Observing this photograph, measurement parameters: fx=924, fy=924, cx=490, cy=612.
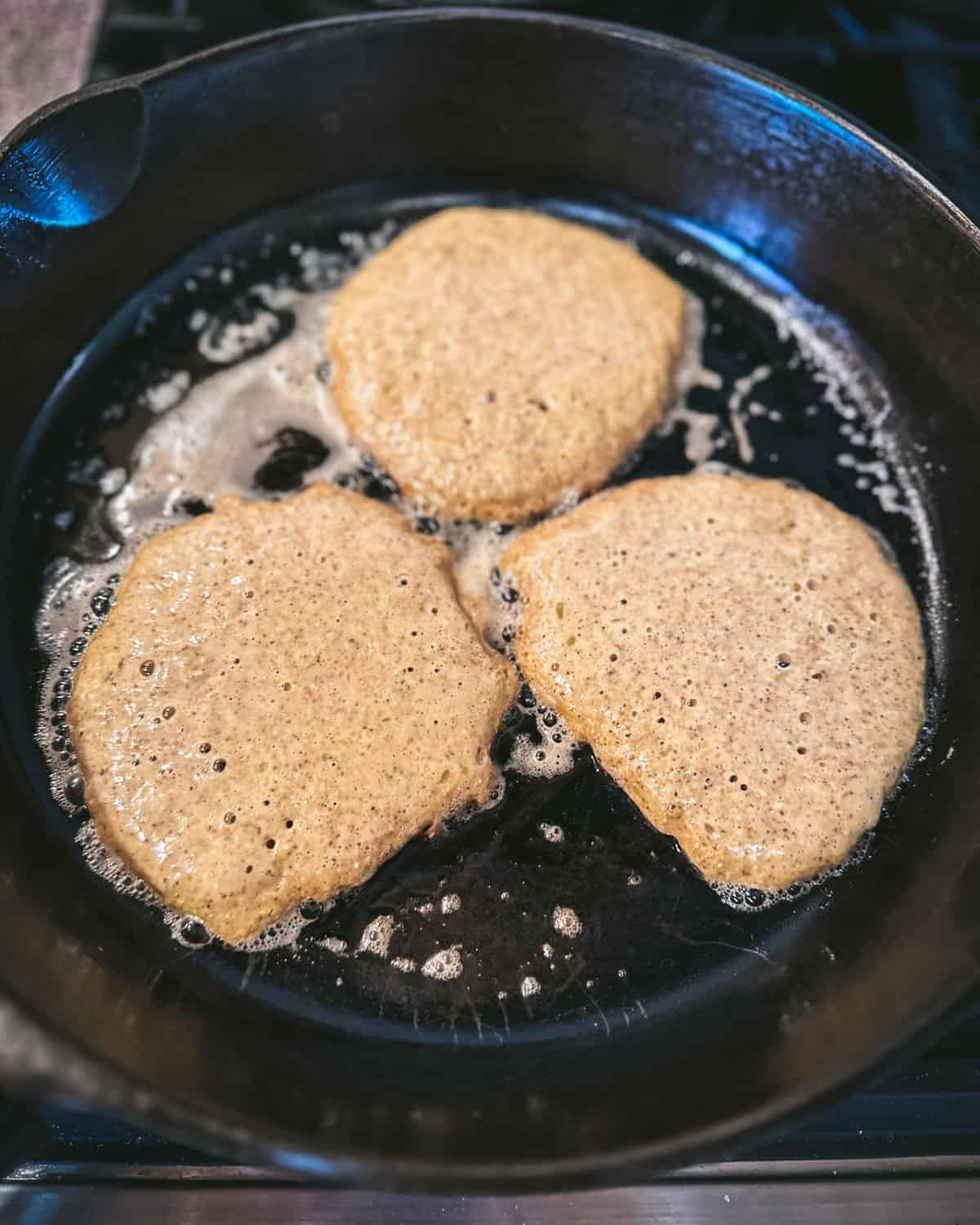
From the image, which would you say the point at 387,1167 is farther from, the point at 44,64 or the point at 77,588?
the point at 44,64

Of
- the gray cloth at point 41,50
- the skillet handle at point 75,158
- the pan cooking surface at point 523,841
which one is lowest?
the pan cooking surface at point 523,841

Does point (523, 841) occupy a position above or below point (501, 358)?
below

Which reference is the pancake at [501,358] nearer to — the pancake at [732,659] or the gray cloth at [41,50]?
the pancake at [732,659]

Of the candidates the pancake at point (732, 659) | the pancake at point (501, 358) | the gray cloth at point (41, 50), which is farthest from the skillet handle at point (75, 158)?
the pancake at point (732, 659)

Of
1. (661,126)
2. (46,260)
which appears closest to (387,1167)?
(46,260)

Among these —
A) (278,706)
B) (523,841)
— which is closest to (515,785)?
(523,841)

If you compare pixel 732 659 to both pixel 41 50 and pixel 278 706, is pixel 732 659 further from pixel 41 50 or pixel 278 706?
pixel 41 50
